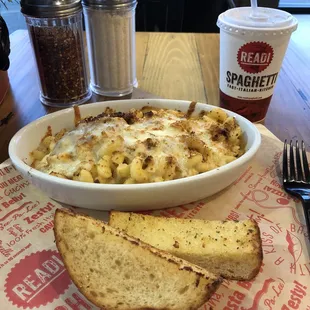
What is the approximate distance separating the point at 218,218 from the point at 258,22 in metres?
0.58

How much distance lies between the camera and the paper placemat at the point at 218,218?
661 mm

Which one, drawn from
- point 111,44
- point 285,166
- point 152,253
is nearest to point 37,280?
point 152,253

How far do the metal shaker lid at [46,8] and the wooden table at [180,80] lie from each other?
1.07 feet

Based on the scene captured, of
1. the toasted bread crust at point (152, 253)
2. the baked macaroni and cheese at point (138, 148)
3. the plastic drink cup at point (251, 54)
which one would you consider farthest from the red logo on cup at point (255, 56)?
the toasted bread crust at point (152, 253)

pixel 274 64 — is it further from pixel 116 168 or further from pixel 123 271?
pixel 123 271

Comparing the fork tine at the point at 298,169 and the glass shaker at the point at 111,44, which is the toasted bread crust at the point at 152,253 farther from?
the glass shaker at the point at 111,44

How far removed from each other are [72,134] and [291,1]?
3.40 meters

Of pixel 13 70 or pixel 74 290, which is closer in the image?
pixel 74 290

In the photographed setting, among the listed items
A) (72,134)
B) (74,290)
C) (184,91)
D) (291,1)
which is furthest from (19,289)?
(291,1)

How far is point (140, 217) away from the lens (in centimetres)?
76

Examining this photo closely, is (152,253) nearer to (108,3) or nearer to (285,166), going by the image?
(285,166)

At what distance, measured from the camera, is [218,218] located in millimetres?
840

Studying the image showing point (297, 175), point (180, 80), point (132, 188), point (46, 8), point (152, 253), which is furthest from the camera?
point (180, 80)

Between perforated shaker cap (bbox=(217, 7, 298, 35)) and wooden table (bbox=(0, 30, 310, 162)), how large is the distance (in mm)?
317
